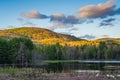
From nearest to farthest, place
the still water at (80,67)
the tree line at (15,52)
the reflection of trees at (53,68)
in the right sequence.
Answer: the reflection of trees at (53,68) < the still water at (80,67) < the tree line at (15,52)

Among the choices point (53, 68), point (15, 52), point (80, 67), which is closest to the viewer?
point (53, 68)

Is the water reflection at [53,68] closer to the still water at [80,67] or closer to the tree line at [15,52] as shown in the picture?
the still water at [80,67]

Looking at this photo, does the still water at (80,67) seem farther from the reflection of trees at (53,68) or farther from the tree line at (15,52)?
the tree line at (15,52)

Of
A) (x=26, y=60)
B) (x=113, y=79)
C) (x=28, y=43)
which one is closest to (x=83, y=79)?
(x=113, y=79)

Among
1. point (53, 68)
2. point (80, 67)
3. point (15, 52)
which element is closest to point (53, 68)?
point (53, 68)

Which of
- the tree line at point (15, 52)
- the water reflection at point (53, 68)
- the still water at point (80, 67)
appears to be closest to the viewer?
the water reflection at point (53, 68)

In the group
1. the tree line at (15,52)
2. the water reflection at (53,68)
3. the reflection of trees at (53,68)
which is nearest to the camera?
the water reflection at (53,68)

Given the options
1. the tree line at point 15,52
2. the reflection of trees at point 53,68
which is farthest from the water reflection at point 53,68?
the tree line at point 15,52

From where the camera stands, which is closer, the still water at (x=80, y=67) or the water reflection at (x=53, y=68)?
the water reflection at (x=53, y=68)

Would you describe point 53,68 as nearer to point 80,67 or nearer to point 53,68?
point 53,68

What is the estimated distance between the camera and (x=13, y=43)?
153 m

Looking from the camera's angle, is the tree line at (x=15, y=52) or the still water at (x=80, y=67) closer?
the still water at (x=80, y=67)

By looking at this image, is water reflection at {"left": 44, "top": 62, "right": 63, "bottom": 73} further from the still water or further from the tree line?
the tree line

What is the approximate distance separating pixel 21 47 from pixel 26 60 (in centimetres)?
825
